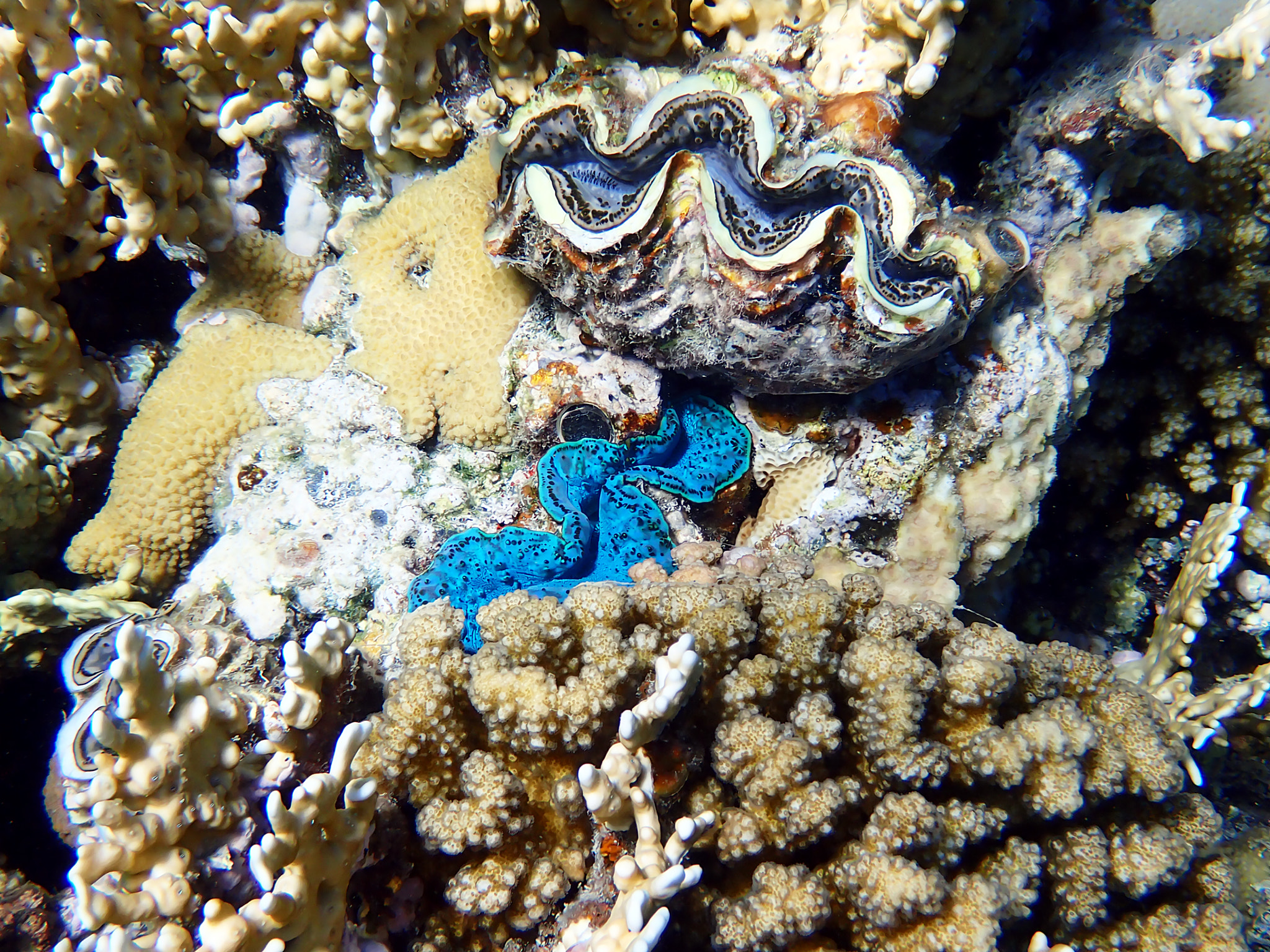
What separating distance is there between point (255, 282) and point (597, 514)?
193 centimetres

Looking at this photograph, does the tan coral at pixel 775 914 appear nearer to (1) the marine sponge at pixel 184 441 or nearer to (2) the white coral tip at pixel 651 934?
(2) the white coral tip at pixel 651 934

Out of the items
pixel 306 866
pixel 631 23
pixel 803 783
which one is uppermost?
pixel 631 23

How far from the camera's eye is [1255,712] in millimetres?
2842

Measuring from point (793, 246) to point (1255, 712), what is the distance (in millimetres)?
2988

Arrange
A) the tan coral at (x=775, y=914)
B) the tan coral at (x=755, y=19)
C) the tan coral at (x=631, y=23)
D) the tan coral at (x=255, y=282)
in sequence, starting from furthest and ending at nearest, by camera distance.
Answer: the tan coral at (x=255, y=282) → the tan coral at (x=631, y=23) → the tan coral at (x=755, y=19) → the tan coral at (x=775, y=914)

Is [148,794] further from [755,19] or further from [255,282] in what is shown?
[755,19]

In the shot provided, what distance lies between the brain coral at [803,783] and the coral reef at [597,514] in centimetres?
50

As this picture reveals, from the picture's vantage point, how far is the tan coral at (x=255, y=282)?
2.93 meters

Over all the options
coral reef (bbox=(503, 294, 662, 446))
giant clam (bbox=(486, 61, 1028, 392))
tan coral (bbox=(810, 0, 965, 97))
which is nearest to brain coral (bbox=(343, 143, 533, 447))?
coral reef (bbox=(503, 294, 662, 446))

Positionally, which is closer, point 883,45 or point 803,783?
point 803,783

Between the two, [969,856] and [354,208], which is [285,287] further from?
[969,856]

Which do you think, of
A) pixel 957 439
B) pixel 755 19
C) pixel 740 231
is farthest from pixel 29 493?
pixel 957 439

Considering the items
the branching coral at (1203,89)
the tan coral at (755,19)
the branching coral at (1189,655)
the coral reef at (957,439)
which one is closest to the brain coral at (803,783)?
the coral reef at (957,439)

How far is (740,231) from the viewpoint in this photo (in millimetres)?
2068
